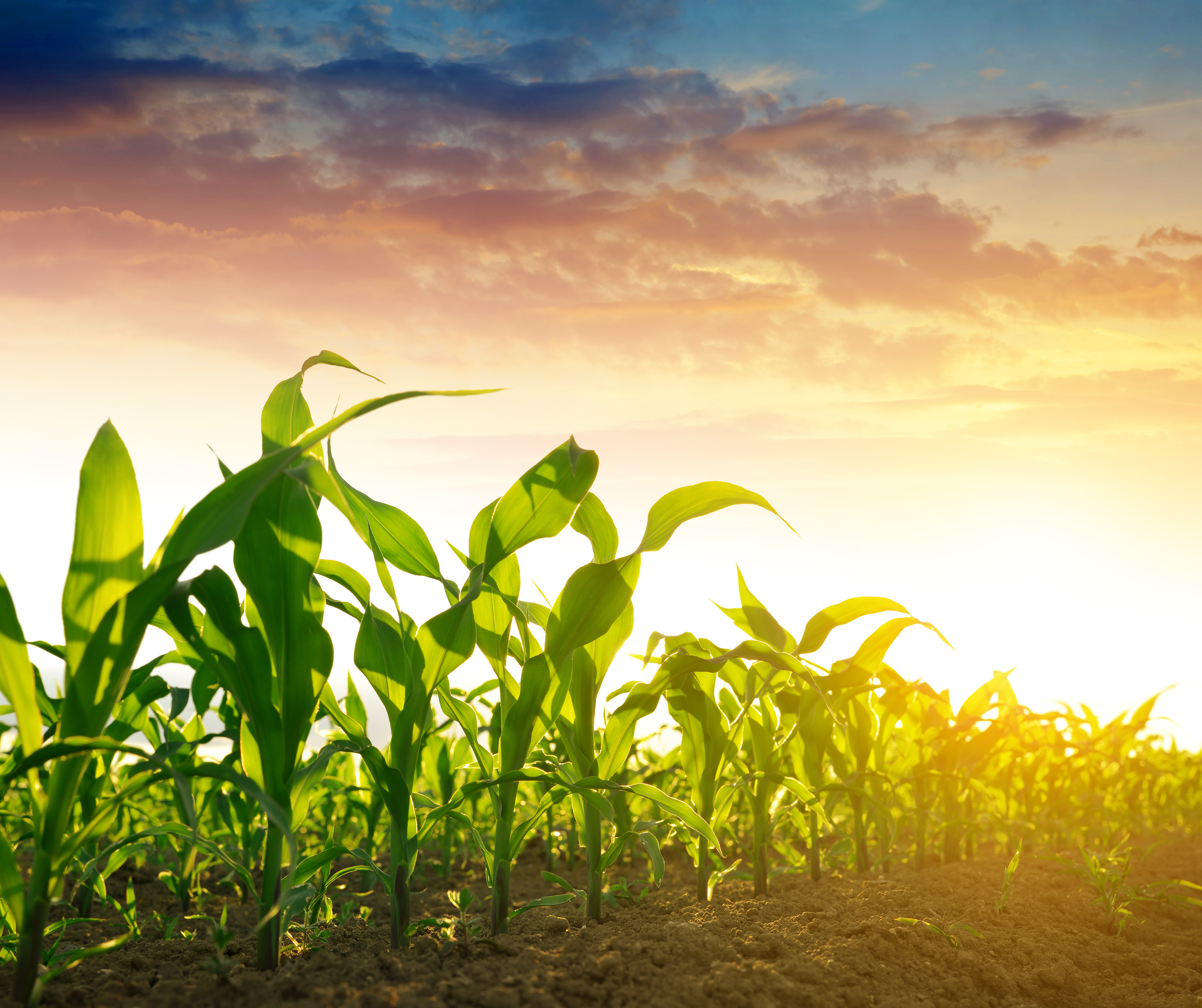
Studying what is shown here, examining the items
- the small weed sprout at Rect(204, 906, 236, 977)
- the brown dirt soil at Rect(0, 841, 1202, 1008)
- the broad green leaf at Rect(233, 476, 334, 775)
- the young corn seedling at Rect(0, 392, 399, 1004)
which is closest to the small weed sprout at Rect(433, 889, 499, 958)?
the brown dirt soil at Rect(0, 841, 1202, 1008)

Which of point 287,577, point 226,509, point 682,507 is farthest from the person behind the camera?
point 682,507

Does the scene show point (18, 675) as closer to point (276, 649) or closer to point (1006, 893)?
point (276, 649)

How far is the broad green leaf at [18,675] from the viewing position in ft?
4.15

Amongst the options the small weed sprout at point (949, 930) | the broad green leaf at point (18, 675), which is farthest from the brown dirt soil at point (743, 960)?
the broad green leaf at point (18, 675)

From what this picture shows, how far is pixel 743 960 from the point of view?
60.6 inches

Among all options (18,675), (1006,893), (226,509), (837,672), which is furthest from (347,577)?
(1006,893)

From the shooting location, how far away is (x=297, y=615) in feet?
4.61

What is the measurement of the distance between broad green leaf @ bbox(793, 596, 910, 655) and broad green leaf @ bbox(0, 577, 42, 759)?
1.58m

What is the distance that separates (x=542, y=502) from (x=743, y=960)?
0.97 m

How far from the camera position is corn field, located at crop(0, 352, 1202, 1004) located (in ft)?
4.17

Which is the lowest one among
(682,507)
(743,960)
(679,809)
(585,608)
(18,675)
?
(743,960)

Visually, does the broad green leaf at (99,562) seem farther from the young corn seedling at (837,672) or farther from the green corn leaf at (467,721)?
the young corn seedling at (837,672)

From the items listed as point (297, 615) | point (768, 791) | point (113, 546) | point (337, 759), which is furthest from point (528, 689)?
point (337, 759)

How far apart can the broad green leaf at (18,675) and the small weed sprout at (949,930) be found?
5.83ft
